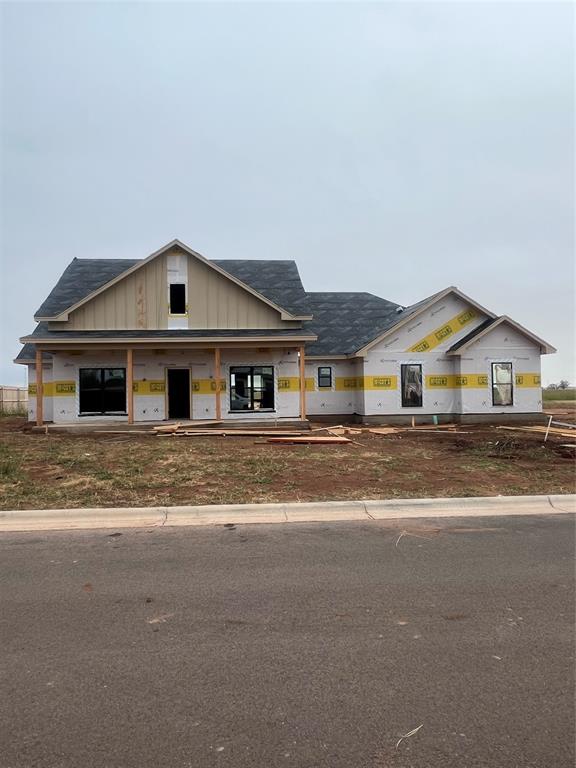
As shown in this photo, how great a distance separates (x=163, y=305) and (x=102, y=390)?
4.00 meters

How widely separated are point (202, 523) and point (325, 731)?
15.0ft

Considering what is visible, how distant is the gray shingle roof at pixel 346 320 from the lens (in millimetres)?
23984

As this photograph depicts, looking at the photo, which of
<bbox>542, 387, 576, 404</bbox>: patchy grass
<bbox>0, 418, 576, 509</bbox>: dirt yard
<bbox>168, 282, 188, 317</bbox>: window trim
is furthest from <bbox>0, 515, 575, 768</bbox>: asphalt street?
<bbox>542, 387, 576, 404</bbox>: patchy grass

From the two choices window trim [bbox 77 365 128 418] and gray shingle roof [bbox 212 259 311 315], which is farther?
gray shingle roof [bbox 212 259 311 315]

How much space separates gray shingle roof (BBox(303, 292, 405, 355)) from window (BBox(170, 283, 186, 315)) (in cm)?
517

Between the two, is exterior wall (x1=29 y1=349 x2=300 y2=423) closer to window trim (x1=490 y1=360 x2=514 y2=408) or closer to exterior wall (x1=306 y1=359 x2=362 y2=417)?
exterior wall (x1=306 y1=359 x2=362 y2=417)

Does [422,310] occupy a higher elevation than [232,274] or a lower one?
lower

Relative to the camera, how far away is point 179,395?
22016mm

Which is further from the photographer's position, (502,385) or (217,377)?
(502,385)

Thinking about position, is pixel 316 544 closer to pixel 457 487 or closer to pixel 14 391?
pixel 457 487

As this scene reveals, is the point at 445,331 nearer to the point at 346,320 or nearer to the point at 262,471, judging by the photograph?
the point at 346,320

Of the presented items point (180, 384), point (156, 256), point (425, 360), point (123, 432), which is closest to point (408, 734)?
point (123, 432)

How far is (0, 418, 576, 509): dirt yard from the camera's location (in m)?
8.76

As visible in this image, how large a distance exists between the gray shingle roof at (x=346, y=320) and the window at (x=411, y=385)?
2.00 m
